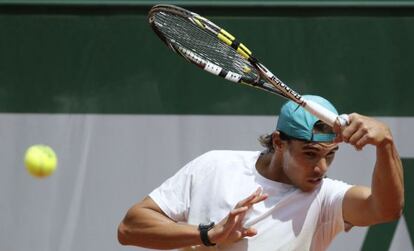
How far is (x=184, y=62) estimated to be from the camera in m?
4.68

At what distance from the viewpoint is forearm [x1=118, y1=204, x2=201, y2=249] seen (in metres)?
3.20

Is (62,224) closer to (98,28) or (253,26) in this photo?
(98,28)

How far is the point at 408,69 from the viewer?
4.64 metres

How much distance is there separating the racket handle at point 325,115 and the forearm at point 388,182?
0.12 meters

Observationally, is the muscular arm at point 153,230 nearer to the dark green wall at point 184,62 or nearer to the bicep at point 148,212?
the bicep at point 148,212

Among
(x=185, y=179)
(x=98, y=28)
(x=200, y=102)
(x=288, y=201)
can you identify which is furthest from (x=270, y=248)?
(x=98, y=28)

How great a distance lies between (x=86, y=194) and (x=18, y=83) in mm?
614

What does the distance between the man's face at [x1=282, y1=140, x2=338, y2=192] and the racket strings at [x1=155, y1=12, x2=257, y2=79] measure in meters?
0.34

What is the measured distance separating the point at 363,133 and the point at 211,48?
3.03 ft

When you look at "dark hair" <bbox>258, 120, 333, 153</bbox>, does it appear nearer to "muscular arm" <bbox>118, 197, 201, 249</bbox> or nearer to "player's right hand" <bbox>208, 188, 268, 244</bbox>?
"player's right hand" <bbox>208, 188, 268, 244</bbox>

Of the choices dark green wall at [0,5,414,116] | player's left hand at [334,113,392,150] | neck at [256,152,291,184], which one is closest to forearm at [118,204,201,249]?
neck at [256,152,291,184]

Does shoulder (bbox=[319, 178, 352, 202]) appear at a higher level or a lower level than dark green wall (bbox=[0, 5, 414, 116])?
lower

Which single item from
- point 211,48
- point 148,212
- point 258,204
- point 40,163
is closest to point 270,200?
point 258,204

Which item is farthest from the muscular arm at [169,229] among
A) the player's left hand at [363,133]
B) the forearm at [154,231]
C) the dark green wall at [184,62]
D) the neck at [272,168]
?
the dark green wall at [184,62]
